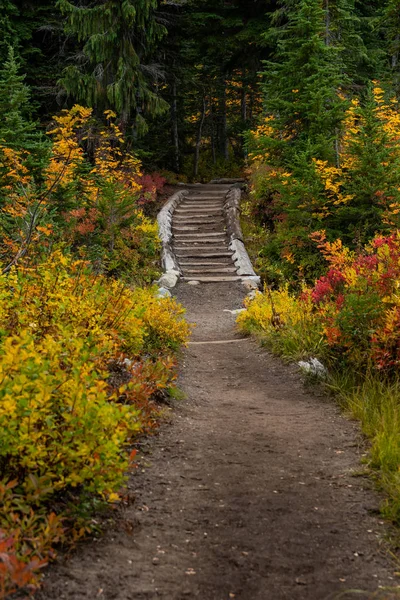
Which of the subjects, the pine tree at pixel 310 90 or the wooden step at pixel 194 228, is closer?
the pine tree at pixel 310 90

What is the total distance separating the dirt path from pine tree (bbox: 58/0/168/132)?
1481 cm

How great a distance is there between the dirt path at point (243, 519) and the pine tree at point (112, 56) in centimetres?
1481

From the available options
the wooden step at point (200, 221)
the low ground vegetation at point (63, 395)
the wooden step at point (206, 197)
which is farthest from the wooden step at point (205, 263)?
the low ground vegetation at point (63, 395)

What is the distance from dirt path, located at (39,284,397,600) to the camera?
9.14 feet

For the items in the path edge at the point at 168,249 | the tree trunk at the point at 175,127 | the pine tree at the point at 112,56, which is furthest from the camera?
the tree trunk at the point at 175,127

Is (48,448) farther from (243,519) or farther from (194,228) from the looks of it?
(194,228)

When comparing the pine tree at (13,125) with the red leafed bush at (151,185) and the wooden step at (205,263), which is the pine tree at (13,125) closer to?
the wooden step at (205,263)

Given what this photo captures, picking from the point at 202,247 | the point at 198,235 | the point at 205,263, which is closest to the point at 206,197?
the point at 198,235

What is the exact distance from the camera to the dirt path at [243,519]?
2.79 metres

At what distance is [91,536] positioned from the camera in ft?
10.0

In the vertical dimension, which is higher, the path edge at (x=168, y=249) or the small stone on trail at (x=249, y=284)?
the path edge at (x=168, y=249)

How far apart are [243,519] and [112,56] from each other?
18.0 meters

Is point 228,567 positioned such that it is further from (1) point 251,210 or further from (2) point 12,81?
(1) point 251,210

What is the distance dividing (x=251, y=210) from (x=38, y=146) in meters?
7.56
